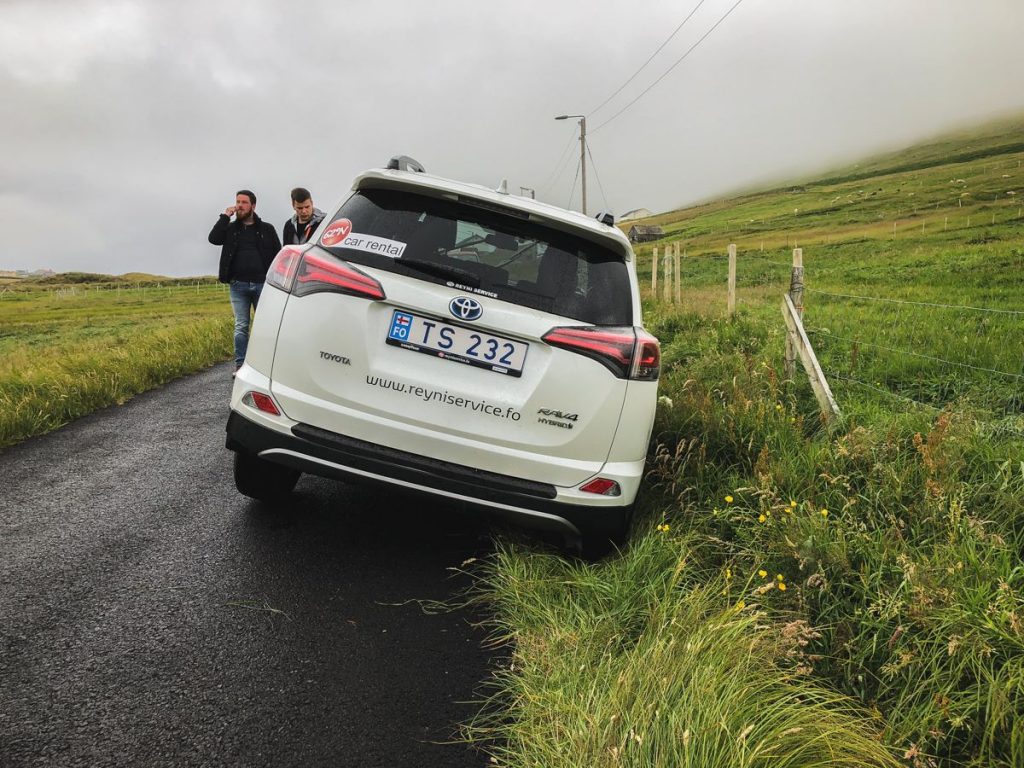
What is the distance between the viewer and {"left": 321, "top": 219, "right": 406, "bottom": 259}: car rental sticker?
9.80 feet

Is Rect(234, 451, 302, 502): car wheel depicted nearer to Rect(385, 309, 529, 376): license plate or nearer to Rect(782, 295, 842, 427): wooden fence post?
Rect(385, 309, 529, 376): license plate

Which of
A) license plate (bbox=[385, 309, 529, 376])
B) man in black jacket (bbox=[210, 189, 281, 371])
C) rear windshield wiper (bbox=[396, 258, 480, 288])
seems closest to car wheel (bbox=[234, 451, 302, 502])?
license plate (bbox=[385, 309, 529, 376])

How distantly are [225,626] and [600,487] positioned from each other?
1.74 metres

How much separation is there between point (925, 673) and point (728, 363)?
190 inches

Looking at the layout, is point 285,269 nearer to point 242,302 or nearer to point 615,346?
point 615,346

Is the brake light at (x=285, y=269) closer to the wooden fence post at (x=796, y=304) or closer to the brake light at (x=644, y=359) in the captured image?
the brake light at (x=644, y=359)

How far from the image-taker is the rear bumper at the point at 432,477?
9.77 feet

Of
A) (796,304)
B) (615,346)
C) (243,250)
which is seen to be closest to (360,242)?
(615,346)

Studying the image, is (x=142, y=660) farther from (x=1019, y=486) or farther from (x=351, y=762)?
(x=1019, y=486)

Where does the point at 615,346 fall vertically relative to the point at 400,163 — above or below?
below

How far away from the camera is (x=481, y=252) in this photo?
10.0ft

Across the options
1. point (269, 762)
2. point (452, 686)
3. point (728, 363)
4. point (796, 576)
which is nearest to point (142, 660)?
point (269, 762)

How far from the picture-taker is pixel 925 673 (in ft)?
7.59

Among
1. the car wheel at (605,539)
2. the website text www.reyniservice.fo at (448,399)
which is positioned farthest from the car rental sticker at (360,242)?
the car wheel at (605,539)
